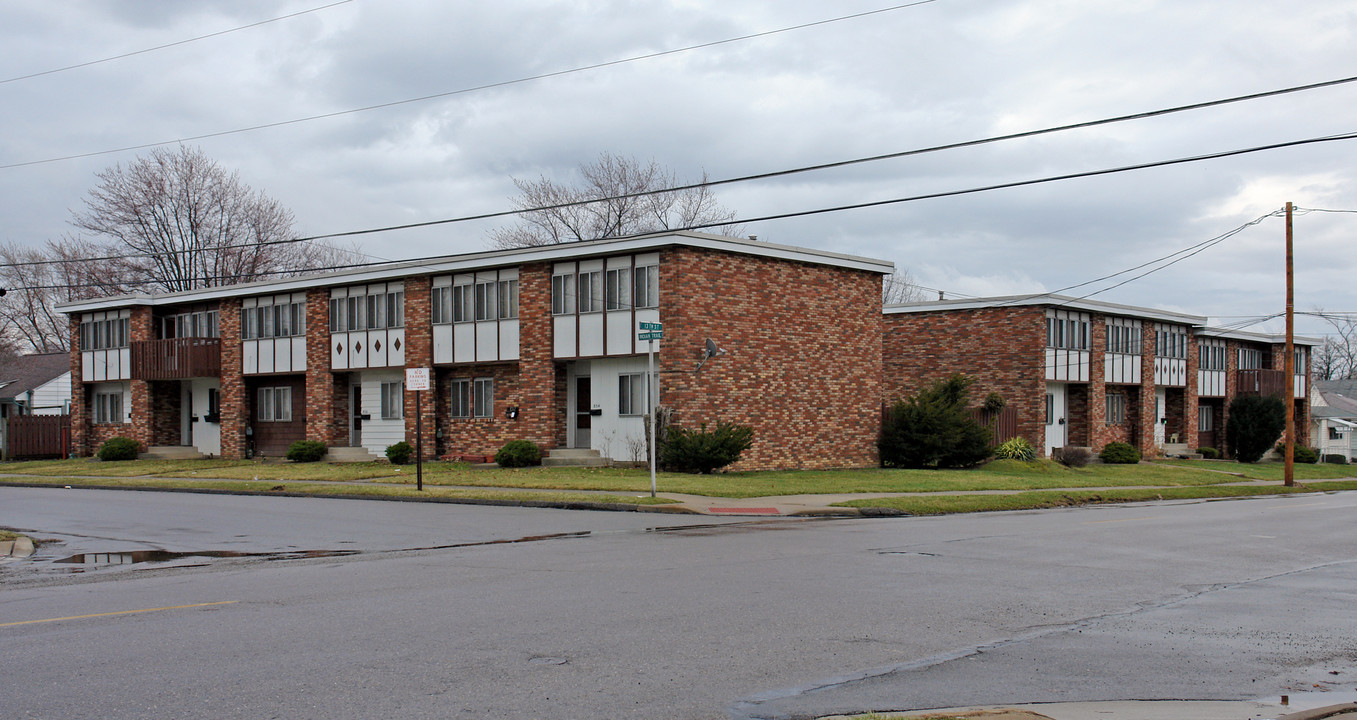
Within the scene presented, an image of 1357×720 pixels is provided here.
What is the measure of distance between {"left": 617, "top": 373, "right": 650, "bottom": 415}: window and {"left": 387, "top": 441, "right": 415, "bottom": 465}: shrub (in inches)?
326

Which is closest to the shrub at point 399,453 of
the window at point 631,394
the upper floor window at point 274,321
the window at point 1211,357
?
the upper floor window at point 274,321

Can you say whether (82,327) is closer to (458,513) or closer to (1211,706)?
(458,513)

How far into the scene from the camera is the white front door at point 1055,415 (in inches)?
1729

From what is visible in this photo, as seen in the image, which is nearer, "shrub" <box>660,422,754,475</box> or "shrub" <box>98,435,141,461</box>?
"shrub" <box>660,422,754,475</box>

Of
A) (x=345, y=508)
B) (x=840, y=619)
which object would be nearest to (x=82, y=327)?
(x=345, y=508)

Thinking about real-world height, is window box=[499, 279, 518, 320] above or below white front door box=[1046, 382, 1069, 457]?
above

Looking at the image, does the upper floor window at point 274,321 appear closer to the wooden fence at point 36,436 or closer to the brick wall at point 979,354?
the wooden fence at point 36,436

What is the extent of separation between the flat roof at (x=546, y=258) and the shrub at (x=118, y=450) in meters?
6.10

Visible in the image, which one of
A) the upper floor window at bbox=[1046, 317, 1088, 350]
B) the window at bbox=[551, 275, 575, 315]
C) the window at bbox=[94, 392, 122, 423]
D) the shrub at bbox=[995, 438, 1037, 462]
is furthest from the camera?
the window at bbox=[94, 392, 122, 423]

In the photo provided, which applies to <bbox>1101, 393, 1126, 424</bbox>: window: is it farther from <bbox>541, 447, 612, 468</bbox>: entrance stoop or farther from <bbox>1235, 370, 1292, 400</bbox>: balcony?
<bbox>541, 447, 612, 468</bbox>: entrance stoop

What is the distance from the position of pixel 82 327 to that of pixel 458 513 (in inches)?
1394

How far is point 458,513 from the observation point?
798 inches

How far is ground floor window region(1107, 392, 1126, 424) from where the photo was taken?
47428 millimetres

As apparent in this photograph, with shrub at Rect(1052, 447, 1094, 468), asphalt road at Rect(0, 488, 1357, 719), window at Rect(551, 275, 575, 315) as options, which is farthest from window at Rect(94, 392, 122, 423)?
shrub at Rect(1052, 447, 1094, 468)
